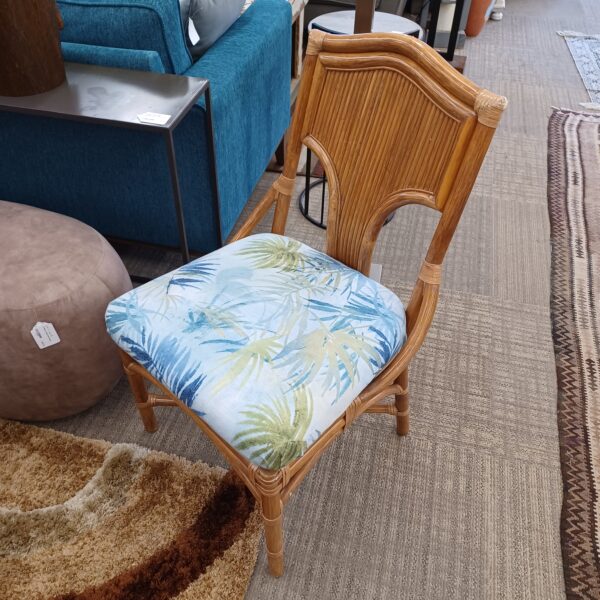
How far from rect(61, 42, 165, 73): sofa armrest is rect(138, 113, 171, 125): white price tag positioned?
232mm

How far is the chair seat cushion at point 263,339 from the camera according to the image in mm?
822

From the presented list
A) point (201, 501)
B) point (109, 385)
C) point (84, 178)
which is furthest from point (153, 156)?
point (201, 501)

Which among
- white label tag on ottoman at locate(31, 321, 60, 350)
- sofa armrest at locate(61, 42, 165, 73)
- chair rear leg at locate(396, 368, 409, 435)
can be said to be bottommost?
chair rear leg at locate(396, 368, 409, 435)

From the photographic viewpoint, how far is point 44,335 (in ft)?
3.70

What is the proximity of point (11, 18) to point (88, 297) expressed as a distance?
1.95 ft

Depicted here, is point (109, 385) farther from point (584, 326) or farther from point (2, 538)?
point (584, 326)

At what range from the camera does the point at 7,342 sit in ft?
3.67

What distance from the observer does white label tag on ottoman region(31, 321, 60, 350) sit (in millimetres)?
1118

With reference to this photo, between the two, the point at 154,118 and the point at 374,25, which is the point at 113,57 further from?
the point at 374,25

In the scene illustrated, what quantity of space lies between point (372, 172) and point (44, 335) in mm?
720

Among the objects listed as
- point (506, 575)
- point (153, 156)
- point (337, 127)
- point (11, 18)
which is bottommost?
point (506, 575)

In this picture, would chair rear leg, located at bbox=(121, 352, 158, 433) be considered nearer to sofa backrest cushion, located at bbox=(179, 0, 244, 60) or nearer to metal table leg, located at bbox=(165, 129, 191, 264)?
metal table leg, located at bbox=(165, 129, 191, 264)

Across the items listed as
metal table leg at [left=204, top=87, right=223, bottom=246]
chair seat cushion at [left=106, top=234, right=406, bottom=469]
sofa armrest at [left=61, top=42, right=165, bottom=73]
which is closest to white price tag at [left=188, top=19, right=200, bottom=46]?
sofa armrest at [left=61, top=42, right=165, bottom=73]

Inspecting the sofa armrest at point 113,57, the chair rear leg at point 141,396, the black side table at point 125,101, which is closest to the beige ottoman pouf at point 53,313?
the chair rear leg at point 141,396
